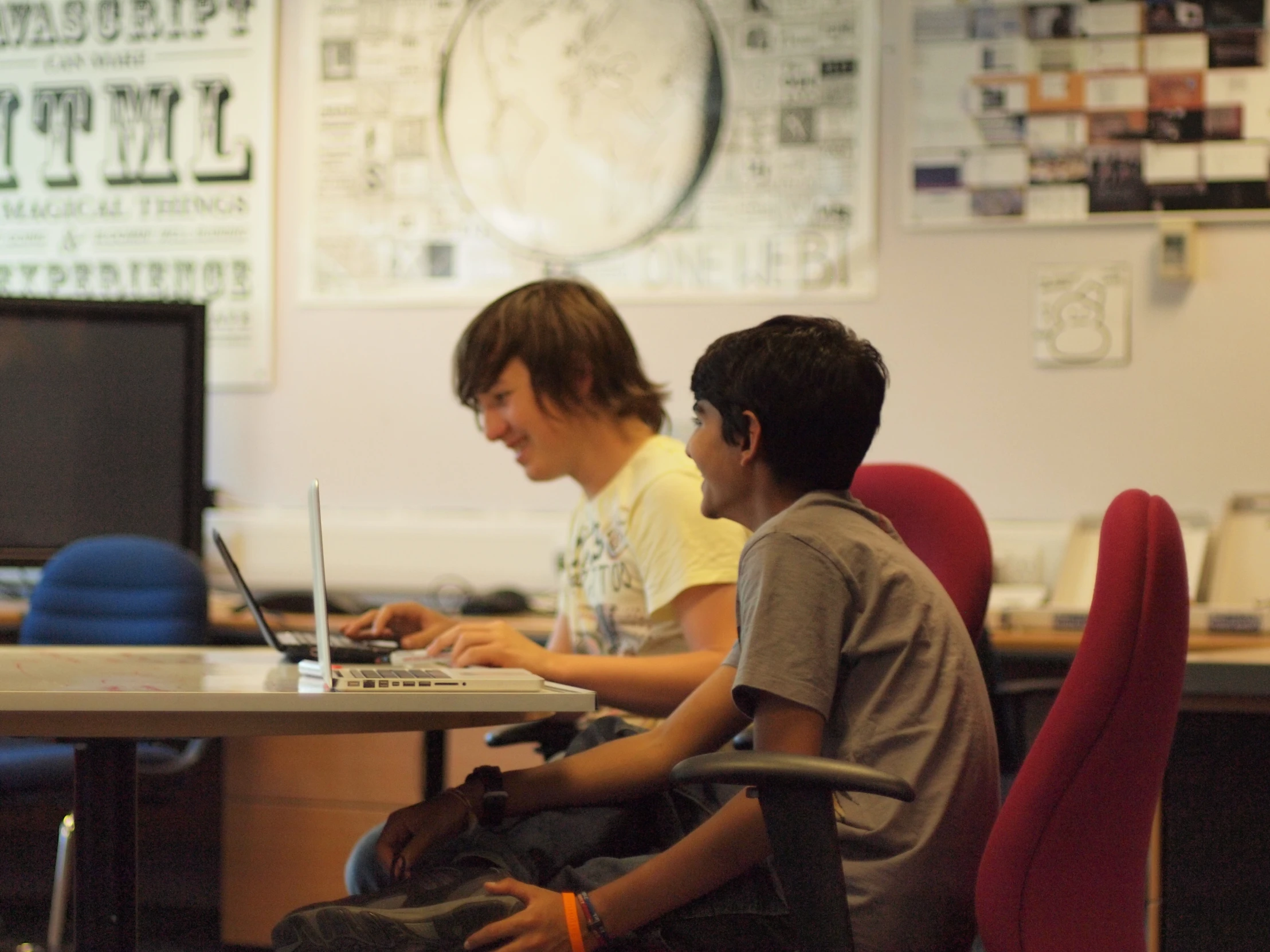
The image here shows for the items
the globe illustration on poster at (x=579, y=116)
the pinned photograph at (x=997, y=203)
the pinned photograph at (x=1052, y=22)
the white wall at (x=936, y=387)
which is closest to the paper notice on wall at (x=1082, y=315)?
the white wall at (x=936, y=387)

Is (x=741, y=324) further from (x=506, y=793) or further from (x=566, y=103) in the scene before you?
(x=506, y=793)

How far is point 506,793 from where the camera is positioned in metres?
1.36

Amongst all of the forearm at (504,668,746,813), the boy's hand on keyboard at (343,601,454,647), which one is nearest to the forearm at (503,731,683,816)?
the forearm at (504,668,746,813)

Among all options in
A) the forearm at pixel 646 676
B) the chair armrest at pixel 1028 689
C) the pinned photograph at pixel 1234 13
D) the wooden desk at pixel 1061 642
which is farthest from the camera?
the pinned photograph at pixel 1234 13

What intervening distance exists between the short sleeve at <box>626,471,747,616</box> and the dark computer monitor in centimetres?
163

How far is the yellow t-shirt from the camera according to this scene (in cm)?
156

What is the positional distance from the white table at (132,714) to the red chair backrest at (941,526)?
0.60 metres

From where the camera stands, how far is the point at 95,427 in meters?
2.93

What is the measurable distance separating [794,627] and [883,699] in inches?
→ 4.3

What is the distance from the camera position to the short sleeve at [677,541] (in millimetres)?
1550

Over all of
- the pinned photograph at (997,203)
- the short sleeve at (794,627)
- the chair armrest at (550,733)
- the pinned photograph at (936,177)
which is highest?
the pinned photograph at (936,177)

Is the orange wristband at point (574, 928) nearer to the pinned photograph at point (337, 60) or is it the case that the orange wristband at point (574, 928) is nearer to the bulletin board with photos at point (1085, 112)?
the bulletin board with photos at point (1085, 112)

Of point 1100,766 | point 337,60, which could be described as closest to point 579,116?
point 337,60

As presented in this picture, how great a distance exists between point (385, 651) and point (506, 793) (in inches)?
11.6
